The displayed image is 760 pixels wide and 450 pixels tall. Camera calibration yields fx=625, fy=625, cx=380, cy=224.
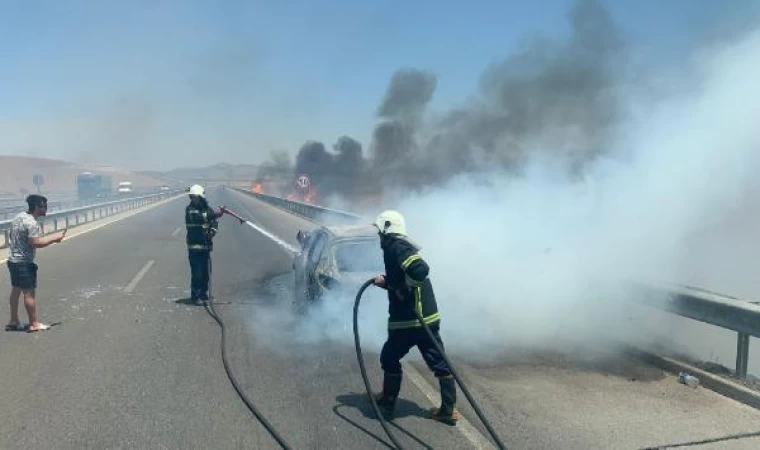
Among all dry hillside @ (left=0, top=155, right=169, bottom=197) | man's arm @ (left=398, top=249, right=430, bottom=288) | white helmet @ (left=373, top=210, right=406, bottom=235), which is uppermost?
white helmet @ (left=373, top=210, right=406, bottom=235)

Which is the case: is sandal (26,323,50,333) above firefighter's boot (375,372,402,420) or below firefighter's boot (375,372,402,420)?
below

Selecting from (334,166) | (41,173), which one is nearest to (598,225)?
(334,166)

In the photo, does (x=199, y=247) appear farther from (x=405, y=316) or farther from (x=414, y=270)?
(x=414, y=270)

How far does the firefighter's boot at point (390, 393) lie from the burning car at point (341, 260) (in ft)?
7.26

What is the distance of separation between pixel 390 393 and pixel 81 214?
2726 cm

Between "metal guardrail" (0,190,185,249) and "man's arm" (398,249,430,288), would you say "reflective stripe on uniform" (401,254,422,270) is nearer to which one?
"man's arm" (398,249,430,288)

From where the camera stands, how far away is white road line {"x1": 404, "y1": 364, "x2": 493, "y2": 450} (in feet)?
14.8

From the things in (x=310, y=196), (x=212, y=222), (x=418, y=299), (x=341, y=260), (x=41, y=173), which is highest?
(x=212, y=222)

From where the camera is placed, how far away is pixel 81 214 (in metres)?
28.6

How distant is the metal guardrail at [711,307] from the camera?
19.4 ft

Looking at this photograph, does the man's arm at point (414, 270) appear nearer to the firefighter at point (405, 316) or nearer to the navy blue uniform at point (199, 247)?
the firefighter at point (405, 316)

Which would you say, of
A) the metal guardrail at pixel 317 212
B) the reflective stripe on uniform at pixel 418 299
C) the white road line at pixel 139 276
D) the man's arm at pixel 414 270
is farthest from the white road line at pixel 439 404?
the metal guardrail at pixel 317 212

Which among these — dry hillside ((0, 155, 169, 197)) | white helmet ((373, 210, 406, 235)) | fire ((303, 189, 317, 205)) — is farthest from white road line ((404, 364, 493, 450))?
dry hillside ((0, 155, 169, 197))

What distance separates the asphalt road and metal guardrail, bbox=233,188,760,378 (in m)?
0.68
